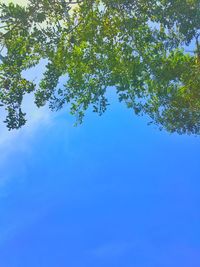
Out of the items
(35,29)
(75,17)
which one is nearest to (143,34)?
(75,17)

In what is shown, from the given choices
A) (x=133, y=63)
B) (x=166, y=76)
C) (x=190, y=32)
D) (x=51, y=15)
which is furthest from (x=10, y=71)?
(x=190, y=32)

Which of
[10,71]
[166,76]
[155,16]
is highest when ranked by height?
[155,16]

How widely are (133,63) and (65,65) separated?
297 centimetres

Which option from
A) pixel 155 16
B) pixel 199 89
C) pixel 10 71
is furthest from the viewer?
pixel 199 89

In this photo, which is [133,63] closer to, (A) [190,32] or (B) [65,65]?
(B) [65,65]

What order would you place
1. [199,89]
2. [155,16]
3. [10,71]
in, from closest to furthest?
[10,71], [155,16], [199,89]

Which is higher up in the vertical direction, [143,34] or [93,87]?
[143,34]

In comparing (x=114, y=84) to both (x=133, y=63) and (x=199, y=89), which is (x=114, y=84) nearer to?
(x=133, y=63)

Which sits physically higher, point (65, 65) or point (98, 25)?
point (98, 25)

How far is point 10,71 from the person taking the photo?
69.6 ft

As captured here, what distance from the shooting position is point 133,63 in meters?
21.3

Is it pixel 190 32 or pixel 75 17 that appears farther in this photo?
pixel 190 32

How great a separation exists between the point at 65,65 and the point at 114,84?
7.62 ft

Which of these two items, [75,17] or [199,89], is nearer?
[75,17]
